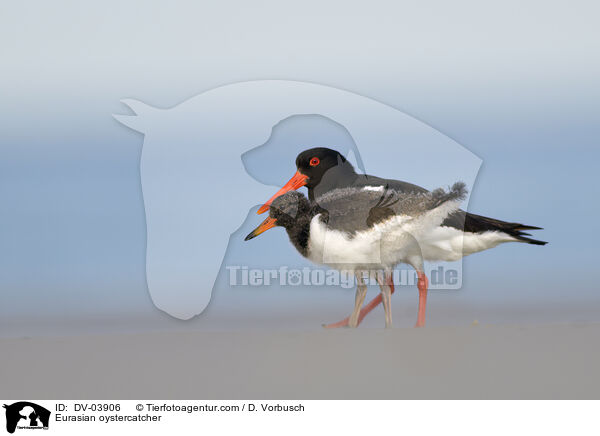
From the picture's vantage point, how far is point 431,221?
3.64 m

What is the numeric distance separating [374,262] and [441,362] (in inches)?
33.7

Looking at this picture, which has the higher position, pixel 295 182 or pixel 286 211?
pixel 295 182

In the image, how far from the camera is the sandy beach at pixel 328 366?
2793mm

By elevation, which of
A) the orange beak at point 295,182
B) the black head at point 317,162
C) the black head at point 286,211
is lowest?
the black head at point 286,211

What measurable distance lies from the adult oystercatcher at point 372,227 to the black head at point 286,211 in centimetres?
2

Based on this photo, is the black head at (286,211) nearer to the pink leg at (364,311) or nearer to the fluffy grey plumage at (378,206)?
the fluffy grey plumage at (378,206)

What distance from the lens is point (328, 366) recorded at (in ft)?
9.72

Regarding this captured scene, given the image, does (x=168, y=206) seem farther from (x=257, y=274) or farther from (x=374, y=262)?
(x=374, y=262)

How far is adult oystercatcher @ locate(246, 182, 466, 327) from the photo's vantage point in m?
3.60

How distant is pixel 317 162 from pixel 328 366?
56.6 inches
